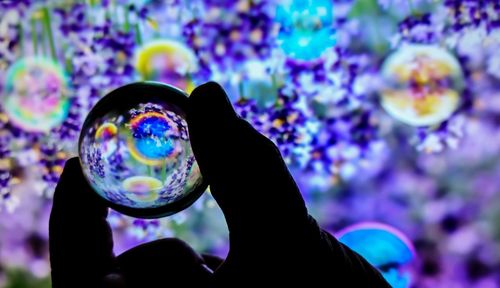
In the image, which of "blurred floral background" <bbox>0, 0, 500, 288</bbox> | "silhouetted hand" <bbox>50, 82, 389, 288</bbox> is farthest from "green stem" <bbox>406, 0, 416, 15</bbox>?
"silhouetted hand" <bbox>50, 82, 389, 288</bbox>

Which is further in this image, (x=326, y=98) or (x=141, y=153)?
(x=326, y=98)

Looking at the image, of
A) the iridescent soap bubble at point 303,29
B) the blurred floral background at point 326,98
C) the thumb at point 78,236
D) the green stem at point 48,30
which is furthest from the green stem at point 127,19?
the thumb at point 78,236

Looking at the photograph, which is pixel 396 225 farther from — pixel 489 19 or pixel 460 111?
pixel 489 19

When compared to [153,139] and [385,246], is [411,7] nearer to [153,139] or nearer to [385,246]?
[385,246]

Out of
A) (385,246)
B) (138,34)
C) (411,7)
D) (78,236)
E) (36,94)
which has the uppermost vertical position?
(411,7)

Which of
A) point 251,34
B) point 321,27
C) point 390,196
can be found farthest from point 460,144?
point 251,34

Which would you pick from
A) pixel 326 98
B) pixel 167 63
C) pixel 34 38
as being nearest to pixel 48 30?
pixel 34 38

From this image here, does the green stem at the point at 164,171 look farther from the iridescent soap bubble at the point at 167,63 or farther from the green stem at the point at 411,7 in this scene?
the green stem at the point at 411,7
